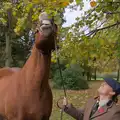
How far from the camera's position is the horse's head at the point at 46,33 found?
3.62 meters

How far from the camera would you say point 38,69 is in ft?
13.1

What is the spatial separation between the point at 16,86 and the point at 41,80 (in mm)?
426

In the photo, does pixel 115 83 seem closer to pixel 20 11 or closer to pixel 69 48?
pixel 69 48

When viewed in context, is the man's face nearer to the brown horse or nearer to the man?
the man

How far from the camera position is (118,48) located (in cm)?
573

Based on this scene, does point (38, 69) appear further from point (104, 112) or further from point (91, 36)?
point (91, 36)

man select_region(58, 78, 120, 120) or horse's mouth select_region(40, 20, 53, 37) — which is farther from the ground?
horse's mouth select_region(40, 20, 53, 37)

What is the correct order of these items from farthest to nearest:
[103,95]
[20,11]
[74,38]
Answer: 1. [20,11]
2. [74,38]
3. [103,95]

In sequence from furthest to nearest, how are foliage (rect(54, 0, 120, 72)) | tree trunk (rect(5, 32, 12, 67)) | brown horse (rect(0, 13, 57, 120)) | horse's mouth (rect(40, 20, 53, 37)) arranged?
tree trunk (rect(5, 32, 12, 67))
foliage (rect(54, 0, 120, 72))
brown horse (rect(0, 13, 57, 120))
horse's mouth (rect(40, 20, 53, 37))

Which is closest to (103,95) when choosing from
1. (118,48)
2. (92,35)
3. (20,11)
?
(118,48)

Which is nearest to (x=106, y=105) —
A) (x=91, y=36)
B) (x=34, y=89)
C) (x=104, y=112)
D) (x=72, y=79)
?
(x=104, y=112)

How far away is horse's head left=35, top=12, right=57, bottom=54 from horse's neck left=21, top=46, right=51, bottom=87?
0.44 ft

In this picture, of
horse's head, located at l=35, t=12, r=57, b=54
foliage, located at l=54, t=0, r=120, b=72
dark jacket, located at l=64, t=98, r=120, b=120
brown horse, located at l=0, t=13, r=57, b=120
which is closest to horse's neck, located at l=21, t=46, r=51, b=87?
brown horse, located at l=0, t=13, r=57, b=120

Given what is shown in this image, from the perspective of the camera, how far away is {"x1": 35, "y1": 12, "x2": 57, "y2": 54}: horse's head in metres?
3.62
